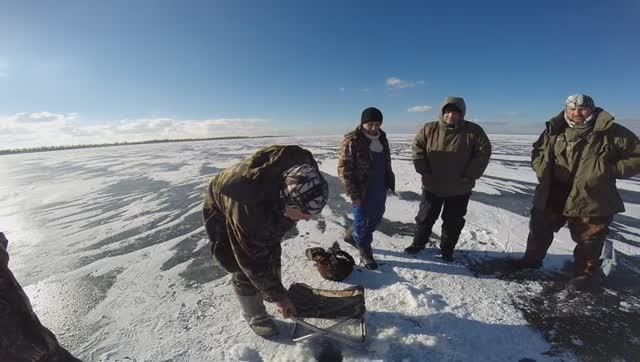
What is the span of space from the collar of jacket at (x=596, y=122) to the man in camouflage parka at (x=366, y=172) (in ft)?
5.88

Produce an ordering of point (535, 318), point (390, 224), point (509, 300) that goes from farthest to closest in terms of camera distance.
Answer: point (390, 224)
point (509, 300)
point (535, 318)

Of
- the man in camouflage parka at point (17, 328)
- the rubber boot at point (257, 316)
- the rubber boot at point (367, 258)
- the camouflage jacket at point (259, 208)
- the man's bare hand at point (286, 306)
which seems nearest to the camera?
the man in camouflage parka at point (17, 328)

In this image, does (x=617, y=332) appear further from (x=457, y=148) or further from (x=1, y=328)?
(x=1, y=328)

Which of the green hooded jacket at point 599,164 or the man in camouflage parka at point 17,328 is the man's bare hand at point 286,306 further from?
the green hooded jacket at point 599,164

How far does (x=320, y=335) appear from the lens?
2744mm

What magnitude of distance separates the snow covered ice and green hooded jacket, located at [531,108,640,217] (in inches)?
38.7

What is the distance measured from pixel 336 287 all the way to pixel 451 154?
2.04 meters

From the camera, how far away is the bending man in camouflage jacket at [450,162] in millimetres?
3578

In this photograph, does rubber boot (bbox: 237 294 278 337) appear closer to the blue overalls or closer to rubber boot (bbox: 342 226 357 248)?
the blue overalls

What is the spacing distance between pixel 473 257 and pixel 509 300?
971 millimetres

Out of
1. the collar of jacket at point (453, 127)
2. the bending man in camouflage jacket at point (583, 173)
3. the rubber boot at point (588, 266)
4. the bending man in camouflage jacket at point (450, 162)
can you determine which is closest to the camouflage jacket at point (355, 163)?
the bending man in camouflage jacket at point (450, 162)

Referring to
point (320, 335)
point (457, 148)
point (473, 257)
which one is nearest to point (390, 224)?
point (473, 257)

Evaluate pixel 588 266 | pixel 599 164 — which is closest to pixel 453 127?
pixel 599 164

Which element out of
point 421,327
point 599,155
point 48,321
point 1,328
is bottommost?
point 48,321
